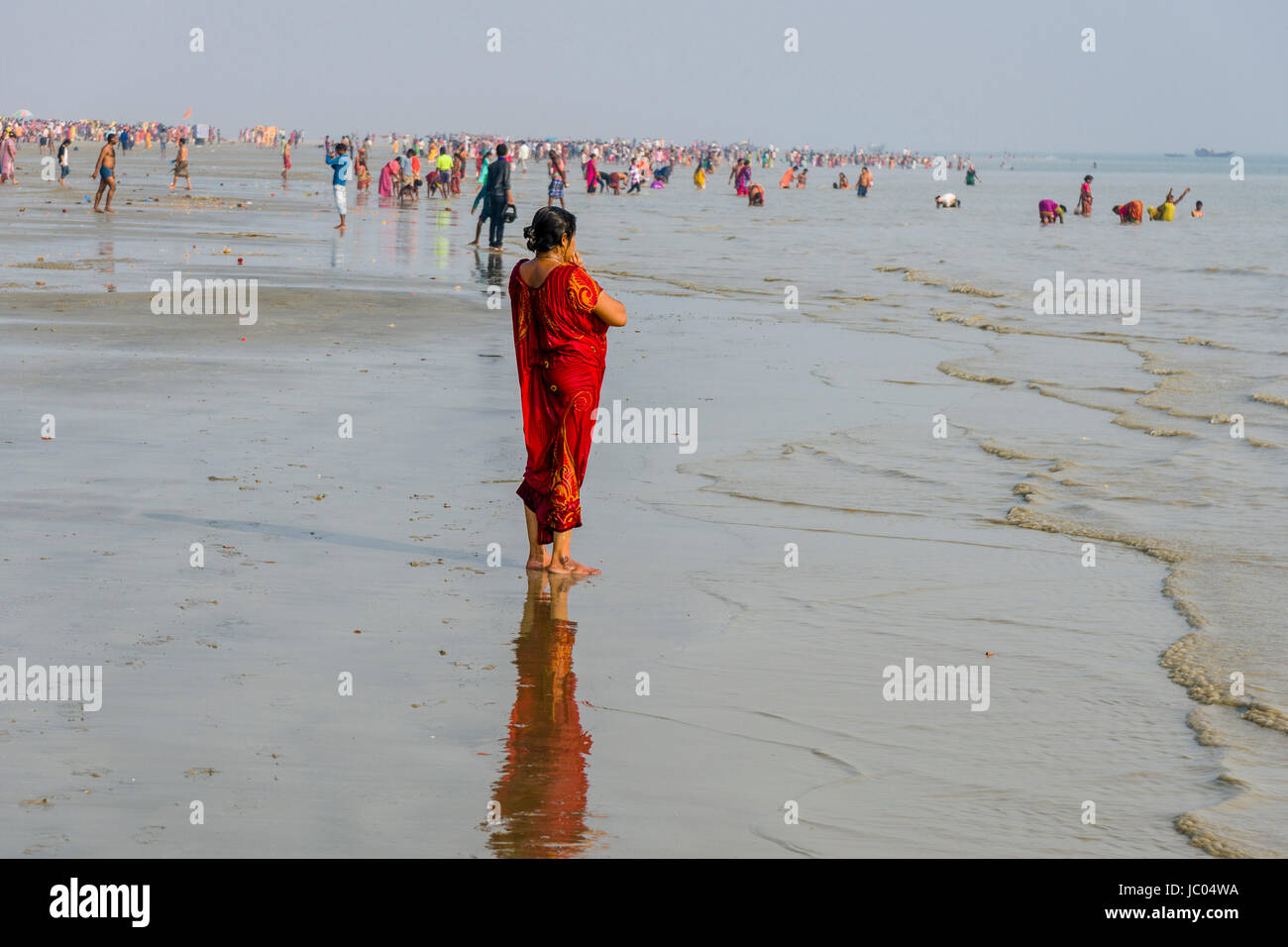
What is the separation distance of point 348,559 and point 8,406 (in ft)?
15.4

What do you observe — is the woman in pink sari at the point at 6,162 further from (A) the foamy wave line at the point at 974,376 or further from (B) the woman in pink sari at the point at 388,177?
(A) the foamy wave line at the point at 974,376

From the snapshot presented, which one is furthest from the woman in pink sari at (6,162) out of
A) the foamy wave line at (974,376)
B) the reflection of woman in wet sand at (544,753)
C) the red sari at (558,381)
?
the reflection of woman in wet sand at (544,753)

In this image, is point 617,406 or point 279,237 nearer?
point 617,406

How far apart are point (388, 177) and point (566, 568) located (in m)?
42.3

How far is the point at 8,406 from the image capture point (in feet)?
35.6

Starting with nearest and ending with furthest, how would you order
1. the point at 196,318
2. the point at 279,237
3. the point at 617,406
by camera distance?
the point at 617,406, the point at 196,318, the point at 279,237

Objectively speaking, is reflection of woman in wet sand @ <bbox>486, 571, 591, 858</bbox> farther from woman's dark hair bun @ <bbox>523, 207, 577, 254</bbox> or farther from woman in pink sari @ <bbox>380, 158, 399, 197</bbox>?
woman in pink sari @ <bbox>380, 158, 399, 197</bbox>

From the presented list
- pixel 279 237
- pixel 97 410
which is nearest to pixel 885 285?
pixel 279 237

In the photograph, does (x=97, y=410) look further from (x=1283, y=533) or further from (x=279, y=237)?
(x=279, y=237)

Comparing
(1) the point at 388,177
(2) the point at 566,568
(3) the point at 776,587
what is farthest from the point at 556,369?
(1) the point at 388,177

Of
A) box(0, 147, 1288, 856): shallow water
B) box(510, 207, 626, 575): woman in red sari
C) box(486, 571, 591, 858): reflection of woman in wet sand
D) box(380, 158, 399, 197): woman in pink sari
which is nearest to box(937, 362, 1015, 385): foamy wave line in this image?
box(0, 147, 1288, 856): shallow water

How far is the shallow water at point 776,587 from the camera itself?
4.80m

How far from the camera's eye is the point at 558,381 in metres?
7.47
